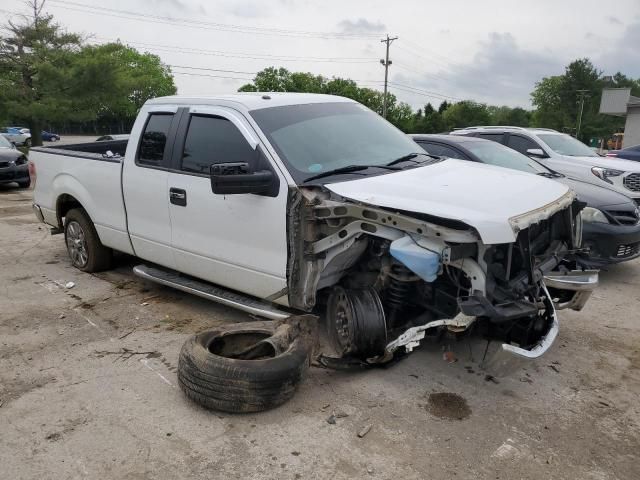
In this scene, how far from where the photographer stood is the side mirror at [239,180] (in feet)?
11.4

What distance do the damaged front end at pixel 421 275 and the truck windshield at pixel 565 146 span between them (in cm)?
612

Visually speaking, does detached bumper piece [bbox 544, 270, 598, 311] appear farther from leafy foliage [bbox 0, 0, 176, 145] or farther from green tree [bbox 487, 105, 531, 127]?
green tree [bbox 487, 105, 531, 127]

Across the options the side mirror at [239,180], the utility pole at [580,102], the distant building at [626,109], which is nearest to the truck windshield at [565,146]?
the side mirror at [239,180]

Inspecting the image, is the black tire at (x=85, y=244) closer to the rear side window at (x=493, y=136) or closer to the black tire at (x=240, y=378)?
the black tire at (x=240, y=378)

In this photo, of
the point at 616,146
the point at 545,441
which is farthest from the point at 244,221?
the point at 616,146

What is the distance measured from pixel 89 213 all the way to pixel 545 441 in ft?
15.5

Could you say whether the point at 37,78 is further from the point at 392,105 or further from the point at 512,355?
the point at 392,105

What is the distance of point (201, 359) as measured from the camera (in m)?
3.26

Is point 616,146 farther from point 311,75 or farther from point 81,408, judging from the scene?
point 81,408

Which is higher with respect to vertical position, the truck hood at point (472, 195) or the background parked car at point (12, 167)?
the truck hood at point (472, 195)

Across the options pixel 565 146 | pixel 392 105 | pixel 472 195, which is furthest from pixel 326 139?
pixel 392 105

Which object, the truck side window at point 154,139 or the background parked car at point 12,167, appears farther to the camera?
the background parked car at point 12,167

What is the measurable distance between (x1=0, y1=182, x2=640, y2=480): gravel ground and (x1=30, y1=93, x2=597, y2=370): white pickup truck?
0.41 metres

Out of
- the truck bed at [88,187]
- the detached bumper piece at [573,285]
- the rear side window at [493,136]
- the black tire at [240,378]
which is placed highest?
the rear side window at [493,136]
